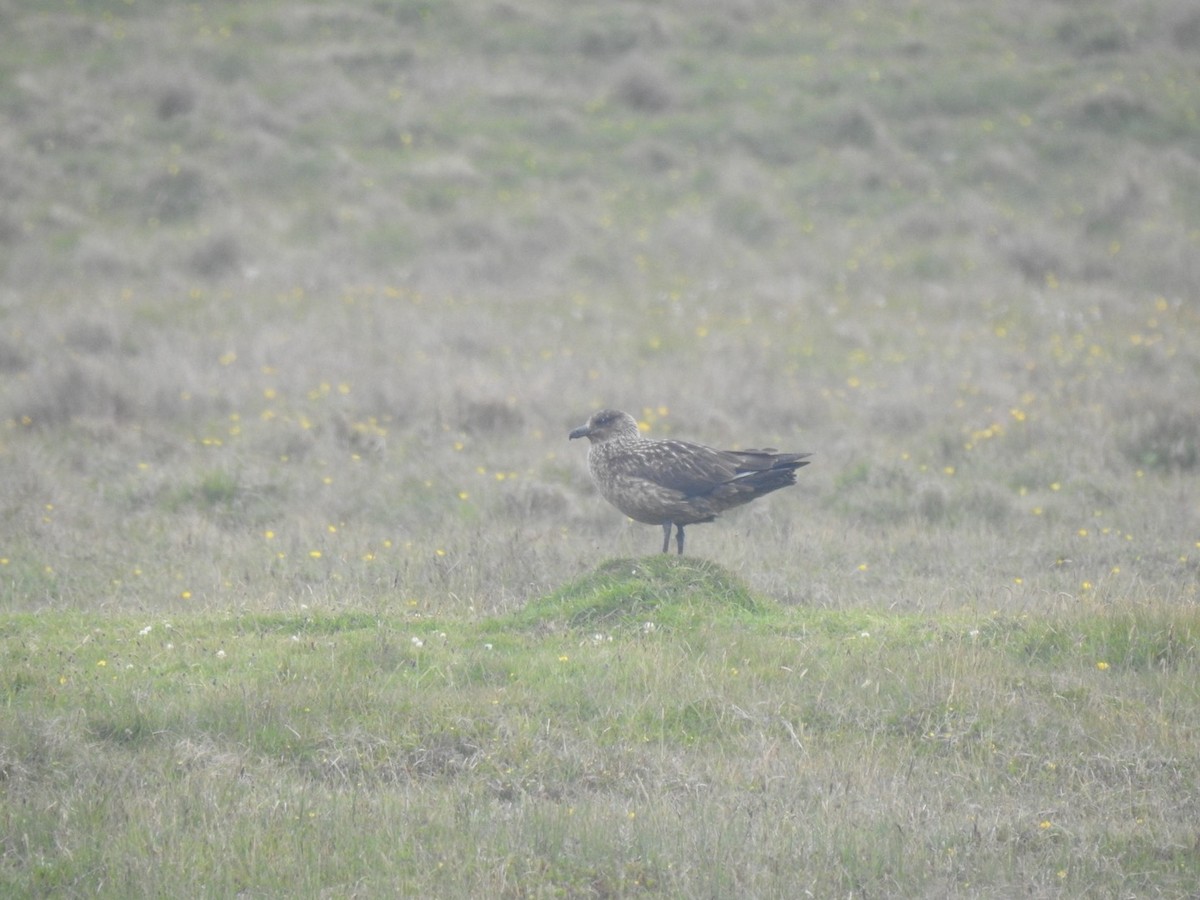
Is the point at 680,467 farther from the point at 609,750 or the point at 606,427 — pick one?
the point at 609,750

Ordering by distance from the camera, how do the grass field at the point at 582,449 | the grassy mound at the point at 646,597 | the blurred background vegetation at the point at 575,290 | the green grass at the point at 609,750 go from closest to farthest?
the green grass at the point at 609,750 → the grass field at the point at 582,449 → the grassy mound at the point at 646,597 → the blurred background vegetation at the point at 575,290

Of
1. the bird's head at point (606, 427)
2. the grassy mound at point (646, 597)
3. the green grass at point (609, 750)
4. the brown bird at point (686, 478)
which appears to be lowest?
the green grass at point (609, 750)

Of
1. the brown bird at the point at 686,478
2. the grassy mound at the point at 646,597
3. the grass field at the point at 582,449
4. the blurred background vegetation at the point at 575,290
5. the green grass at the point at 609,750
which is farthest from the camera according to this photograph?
the blurred background vegetation at the point at 575,290

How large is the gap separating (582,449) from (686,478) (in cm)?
389

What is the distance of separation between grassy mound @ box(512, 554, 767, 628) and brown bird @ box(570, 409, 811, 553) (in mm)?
482

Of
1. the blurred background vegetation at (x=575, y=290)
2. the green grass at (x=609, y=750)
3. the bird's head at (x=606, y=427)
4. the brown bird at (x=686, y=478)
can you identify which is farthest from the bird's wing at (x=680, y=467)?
the blurred background vegetation at (x=575, y=290)

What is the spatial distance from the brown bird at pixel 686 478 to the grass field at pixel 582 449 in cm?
52

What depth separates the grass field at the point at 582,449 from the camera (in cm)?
565

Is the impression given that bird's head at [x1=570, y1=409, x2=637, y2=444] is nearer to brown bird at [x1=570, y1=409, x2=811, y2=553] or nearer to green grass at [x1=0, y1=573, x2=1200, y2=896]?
brown bird at [x1=570, y1=409, x2=811, y2=553]

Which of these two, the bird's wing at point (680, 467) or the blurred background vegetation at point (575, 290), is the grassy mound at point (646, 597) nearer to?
the bird's wing at point (680, 467)

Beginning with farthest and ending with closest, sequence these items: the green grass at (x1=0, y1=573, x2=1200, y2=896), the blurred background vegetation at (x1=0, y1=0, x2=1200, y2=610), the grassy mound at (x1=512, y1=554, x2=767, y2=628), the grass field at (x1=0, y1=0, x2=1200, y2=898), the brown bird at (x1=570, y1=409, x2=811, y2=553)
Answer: the blurred background vegetation at (x1=0, y1=0, x2=1200, y2=610) → the brown bird at (x1=570, y1=409, x2=811, y2=553) → the grassy mound at (x1=512, y1=554, x2=767, y2=628) → the grass field at (x1=0, y1=0, x2=1200, y2=898) → the green grass at (x1=0, y1=573, x2=1200, y2=896)

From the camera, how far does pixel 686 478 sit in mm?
8383

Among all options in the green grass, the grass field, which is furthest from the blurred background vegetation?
the green grass

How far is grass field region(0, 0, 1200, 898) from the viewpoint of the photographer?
5.65 m
